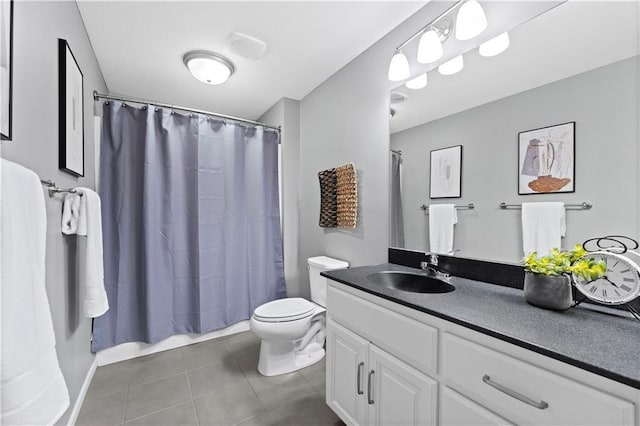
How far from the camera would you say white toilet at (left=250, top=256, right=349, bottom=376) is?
185 centimetres

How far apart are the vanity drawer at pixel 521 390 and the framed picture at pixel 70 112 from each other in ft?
6.12

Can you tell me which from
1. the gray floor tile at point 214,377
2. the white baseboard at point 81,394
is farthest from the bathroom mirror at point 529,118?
the white baseboard at point 81,394

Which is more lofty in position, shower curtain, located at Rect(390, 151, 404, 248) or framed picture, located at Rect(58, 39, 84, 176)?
framed picture, located at Rect(58, 39, 84, 176)

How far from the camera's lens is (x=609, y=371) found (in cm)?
58

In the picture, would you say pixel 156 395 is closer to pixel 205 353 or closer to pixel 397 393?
pixel 205 353

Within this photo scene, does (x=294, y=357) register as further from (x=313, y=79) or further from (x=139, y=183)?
(x=313, y=79)

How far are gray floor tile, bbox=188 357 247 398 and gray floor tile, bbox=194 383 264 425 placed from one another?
6 cm

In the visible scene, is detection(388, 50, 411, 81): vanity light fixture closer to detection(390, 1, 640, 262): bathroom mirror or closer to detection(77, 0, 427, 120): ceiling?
detection(390, 1, 640, 262): bathroom mirror

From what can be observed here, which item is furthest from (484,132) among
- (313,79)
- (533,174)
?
(313,79)

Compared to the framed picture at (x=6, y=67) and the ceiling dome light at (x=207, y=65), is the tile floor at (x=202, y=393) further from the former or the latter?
the ceiling dome light at (x=207, y=65)

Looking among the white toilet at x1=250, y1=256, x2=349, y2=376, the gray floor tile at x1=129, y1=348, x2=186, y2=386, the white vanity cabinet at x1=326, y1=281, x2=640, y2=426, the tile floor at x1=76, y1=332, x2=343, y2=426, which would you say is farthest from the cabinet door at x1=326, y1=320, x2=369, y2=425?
the gray floor tile at x1=129, y1=348, x2=186, y2=386

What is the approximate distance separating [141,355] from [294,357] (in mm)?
1278

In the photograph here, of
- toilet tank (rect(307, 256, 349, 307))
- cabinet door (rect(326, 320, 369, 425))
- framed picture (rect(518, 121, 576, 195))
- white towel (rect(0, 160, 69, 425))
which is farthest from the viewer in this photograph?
toilet tank (rect(307, 256, 349, 307))

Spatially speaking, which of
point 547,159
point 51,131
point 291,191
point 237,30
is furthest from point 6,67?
point 291,191
